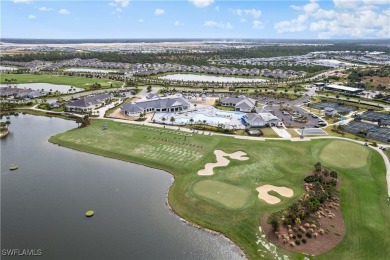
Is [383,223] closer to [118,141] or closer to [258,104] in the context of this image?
[118,141]

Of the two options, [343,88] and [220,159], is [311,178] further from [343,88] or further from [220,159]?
[343,88]

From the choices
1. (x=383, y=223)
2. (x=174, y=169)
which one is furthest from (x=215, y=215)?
(x=383, y=223)

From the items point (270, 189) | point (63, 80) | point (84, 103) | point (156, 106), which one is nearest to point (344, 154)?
point (270, 189)

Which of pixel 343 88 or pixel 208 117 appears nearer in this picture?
pixel 208 117

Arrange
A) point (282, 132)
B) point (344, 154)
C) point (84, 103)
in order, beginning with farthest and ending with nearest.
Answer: point (84, 103)
point (282, 132)
point (344, 154)

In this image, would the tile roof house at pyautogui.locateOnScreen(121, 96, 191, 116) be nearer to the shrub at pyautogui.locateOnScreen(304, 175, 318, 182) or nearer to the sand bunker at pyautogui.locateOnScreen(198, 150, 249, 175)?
the sand bunker at pyautogui.locateOnScreen(198, 150, 249, 175)

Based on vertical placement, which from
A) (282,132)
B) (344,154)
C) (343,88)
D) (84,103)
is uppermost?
(84,103)

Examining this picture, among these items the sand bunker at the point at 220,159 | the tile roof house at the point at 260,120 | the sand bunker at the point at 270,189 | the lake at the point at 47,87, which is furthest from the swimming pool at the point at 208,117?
the lake at the point at 47,87

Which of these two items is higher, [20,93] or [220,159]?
[20,93]
